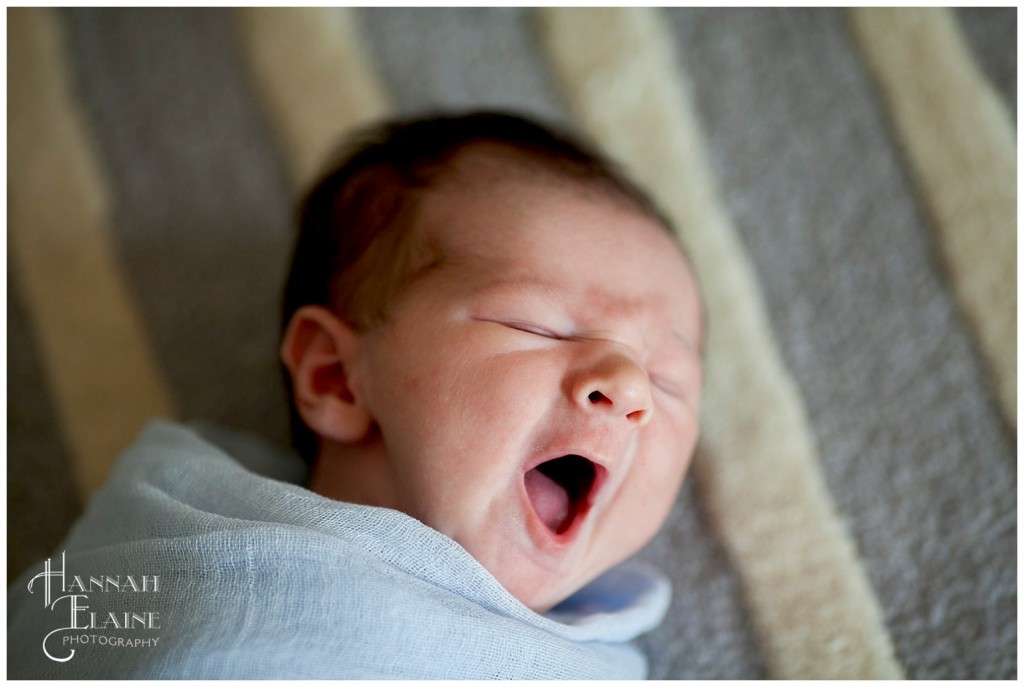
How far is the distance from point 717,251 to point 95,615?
0.83 meters

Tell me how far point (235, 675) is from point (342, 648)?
0.09 metres

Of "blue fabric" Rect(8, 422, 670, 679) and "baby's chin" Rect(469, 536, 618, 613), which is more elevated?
"blue fabric" Rect(8, 422, 670, 679)

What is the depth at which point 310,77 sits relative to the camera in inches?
48.1

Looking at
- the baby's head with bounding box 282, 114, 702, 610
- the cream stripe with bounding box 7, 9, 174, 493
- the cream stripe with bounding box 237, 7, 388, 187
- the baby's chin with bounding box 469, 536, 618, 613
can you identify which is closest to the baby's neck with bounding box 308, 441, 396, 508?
the baby's head with bounding box 282, 114, 702, 610

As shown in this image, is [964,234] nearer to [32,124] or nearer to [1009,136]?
[1009,136]

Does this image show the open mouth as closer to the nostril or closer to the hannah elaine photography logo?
the nostril

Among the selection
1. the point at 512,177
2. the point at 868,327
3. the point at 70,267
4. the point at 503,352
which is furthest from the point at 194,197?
the point at 868,327

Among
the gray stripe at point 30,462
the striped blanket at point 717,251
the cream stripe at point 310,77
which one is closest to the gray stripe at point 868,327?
the striped blanket at point 717,251

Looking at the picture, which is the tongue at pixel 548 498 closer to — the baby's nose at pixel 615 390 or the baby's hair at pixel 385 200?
the baby's nose at pixel 615 390

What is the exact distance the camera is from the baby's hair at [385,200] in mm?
863

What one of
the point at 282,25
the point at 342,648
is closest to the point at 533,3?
the point at 282,25

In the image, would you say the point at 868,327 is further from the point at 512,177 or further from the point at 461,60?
the point at 461,60

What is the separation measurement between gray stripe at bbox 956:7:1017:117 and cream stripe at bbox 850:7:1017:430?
12 millimetres

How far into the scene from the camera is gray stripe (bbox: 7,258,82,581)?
105 cm
